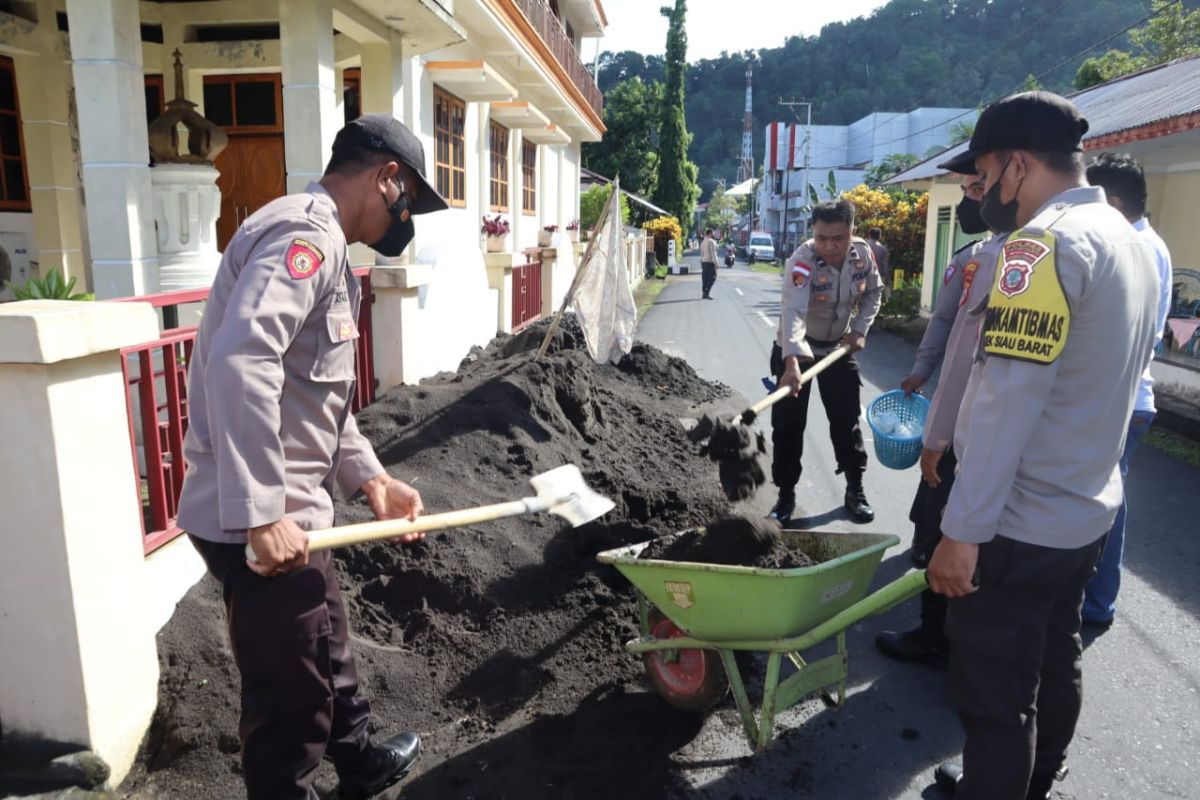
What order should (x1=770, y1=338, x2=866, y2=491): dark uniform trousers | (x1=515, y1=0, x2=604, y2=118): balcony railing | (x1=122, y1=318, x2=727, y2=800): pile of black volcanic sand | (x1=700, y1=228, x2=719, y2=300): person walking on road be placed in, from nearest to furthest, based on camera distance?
1. (x1=122, y1=318, x2=727, y2=800): pile of black volcanic sand
2. (x1=770, y1=338, x2=866, y2=491): dark uniform trousers
3. (x1=515, y1=0, x2=604, y2=118): balcony railing
4. (x1=700, y1=228, x2=719, y2=300): person walking on road

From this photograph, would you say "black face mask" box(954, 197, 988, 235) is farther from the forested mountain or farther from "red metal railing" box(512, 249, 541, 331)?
the forested mountain

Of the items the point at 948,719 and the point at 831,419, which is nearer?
the point at 948,719

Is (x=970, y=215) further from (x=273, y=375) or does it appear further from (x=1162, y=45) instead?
(x=1162, y=45)

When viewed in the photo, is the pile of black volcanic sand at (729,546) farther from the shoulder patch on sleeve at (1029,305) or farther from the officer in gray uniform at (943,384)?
the shoulder patch on sleeve at (1029,305)

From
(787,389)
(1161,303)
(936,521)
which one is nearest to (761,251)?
(787,389)

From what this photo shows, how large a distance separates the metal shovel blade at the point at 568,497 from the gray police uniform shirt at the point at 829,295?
103 inches

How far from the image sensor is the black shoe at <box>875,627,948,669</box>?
388cm

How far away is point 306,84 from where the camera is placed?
6.27 m

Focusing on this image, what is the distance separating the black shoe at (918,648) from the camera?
153 inches

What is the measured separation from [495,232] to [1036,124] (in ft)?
32.9

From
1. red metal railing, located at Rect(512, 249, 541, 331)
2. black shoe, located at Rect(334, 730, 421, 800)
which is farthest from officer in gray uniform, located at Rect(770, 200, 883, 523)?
red metal railing, located at Rect(512, 249, 541, 331)

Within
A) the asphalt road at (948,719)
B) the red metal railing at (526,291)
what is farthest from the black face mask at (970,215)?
the red metal railing at (526,291)

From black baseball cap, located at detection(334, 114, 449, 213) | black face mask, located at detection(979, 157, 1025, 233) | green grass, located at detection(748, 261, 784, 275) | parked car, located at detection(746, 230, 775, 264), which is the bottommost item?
green grass, located at detection(748, 261, 784, 275)

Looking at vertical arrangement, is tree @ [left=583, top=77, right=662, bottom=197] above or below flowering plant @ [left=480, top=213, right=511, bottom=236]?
above
